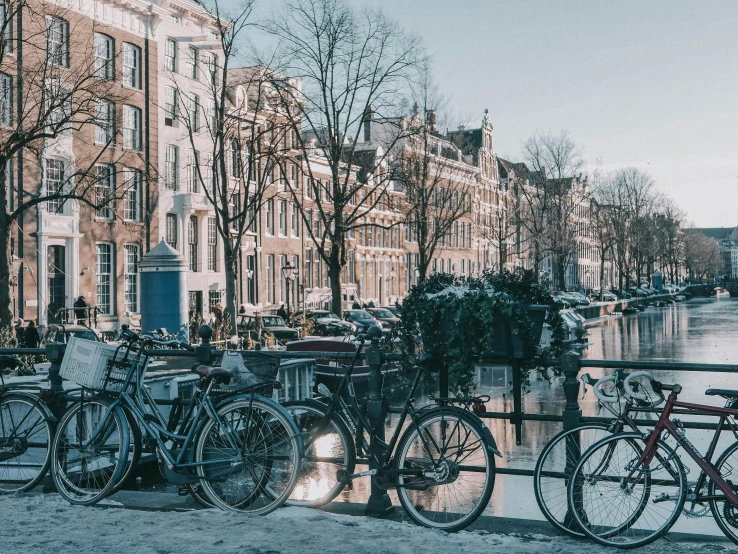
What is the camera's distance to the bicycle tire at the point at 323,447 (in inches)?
233

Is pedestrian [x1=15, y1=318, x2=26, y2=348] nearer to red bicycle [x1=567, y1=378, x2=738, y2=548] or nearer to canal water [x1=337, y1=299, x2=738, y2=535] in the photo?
canal water [x1=337, y1=299, x2=738, y2=535]

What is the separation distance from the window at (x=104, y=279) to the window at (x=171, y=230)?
14.4ft

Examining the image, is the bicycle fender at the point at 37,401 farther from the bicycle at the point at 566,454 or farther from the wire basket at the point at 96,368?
the bicycle at the point at 566,454

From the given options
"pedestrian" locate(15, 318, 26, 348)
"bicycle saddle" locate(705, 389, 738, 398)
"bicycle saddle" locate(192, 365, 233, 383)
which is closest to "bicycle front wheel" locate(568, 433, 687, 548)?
"bicycle saddle" locate(705, 389, 738, 398)

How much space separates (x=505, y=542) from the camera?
532 centimetres

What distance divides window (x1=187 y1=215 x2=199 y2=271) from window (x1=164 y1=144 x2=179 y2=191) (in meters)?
2.32

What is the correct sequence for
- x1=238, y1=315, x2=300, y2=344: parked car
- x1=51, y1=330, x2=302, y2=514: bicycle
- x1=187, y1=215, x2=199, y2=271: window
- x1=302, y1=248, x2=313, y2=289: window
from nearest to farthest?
x1=51, y1=330, x2=302, y2=514: bicycle, x1=238, y1=315, x2=300, y2=344: parked car, x1=187, y1=215, x2=199, y2=271: window, x1=302, y1=248, x2=313, y2=289: window

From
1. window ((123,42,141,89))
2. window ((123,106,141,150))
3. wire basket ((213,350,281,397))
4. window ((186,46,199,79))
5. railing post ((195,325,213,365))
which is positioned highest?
window ((186,46,199,79))

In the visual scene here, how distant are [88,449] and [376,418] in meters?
2.11

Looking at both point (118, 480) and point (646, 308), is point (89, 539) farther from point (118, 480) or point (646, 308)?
point (646, 308)

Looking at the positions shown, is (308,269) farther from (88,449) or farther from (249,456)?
(249,456)

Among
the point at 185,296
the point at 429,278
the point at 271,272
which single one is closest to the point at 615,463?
the point at 429,278

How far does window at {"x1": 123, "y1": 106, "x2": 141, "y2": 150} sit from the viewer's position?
129 feet

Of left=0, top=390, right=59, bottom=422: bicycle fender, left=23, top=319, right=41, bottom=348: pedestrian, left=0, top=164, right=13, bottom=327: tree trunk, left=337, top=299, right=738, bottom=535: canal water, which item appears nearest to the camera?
left=0, top=390, right=59, bottom=422: bicycle fender
